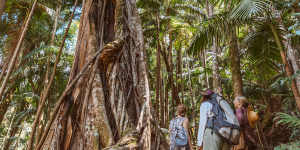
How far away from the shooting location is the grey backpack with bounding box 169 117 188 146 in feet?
10.9

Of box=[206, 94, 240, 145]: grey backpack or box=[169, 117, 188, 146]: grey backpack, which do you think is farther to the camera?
box=[169, 117, 188, 146]: grey backpack

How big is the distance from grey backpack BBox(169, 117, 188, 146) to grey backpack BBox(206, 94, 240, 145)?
974 mm

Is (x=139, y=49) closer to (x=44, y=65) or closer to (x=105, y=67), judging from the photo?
(x=105, y=67)

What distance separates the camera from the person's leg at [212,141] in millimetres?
2361

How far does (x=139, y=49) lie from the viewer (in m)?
3.37

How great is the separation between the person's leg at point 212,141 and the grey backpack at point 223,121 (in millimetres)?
61

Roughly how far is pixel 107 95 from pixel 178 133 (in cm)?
127

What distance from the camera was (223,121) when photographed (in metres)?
2.35

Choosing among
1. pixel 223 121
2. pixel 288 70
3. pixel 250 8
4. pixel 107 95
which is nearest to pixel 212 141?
pixel 223 121

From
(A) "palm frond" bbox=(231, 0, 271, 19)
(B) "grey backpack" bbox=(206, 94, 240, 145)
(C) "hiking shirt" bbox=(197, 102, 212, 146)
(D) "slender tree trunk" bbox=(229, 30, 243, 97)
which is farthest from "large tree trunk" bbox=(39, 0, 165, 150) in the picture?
(D) "slender tree trunk" bbox=(229, 30, 243, 97)

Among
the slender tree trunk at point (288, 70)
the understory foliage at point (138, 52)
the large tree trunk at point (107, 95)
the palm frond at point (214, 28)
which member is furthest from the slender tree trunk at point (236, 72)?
the large tree trunk at point (107, 95)

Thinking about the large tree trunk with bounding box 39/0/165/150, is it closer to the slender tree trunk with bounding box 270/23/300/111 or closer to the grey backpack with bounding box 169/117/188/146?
the grey backpack with bounding box 169/117/188/146

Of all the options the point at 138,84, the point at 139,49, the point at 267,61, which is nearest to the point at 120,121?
the point at 138,84

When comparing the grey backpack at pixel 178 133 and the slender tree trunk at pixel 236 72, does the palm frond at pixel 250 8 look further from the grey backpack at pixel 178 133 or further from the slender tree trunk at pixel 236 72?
the grey backpack at pixel 178 133
